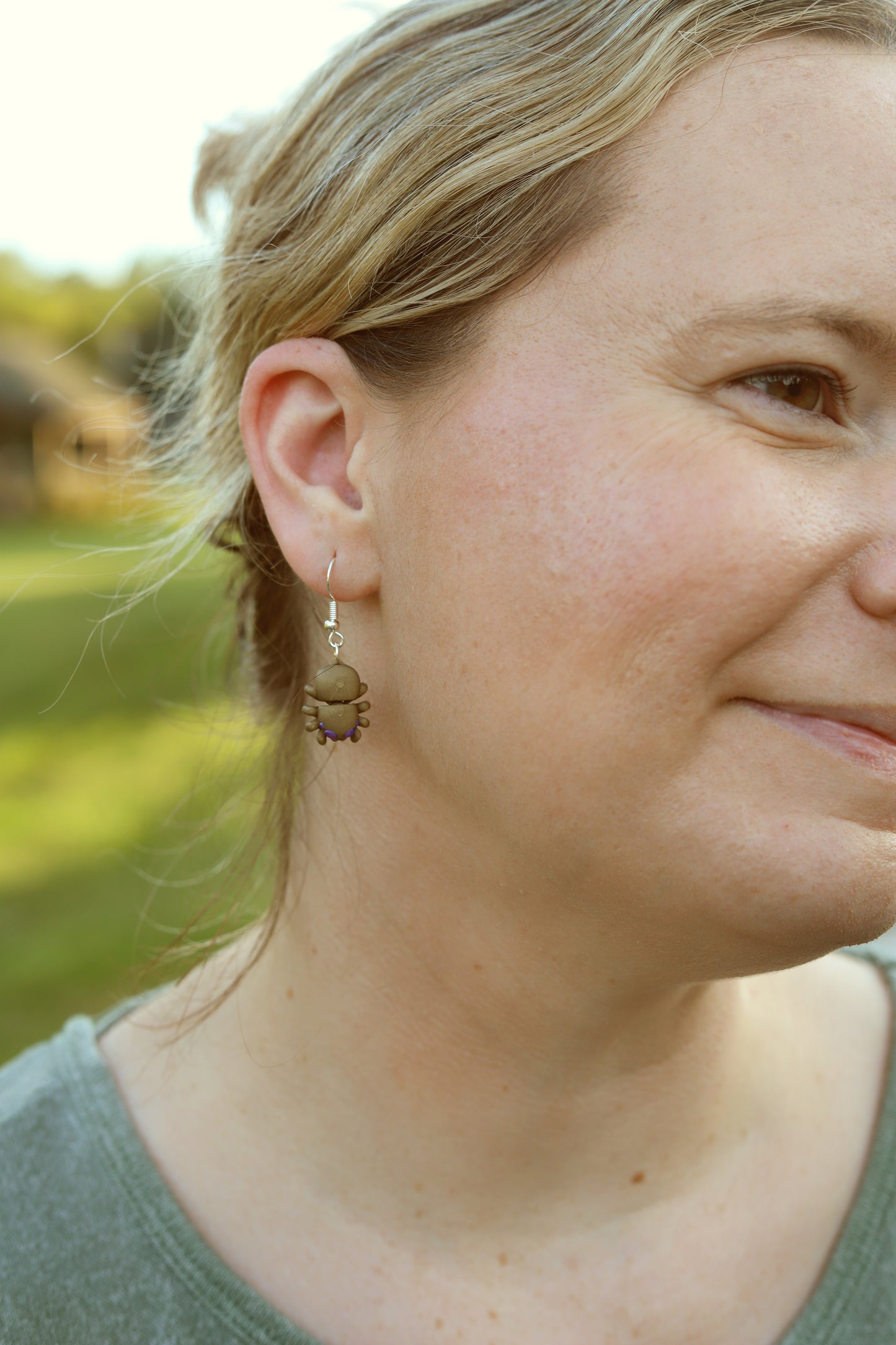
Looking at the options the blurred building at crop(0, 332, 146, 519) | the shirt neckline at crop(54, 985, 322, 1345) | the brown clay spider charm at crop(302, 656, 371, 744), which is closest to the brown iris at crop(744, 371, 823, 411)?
the brown clay spider charm at crop(302, 656, 371, 744)

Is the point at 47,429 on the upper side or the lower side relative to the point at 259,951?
lower

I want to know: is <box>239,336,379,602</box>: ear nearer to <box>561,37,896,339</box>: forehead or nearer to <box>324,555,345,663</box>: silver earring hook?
<box>324,555,345,663</box>: silver earring hook

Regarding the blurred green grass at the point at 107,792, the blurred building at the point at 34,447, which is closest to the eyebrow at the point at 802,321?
the blurred green grass at the point at 107,792

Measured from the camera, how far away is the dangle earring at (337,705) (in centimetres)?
175

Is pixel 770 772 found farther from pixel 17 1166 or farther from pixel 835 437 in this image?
pixel 17 1166

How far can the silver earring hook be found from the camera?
177cm

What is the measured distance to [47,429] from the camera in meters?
34.4

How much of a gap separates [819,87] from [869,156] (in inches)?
5.3

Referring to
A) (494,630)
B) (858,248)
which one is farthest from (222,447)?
(858,248)

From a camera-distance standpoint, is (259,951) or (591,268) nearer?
(591,268)

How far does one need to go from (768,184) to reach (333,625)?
86 centimetres

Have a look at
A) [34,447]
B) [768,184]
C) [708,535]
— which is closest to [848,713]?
[708,535]

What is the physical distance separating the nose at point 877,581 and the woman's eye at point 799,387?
8.0 inches

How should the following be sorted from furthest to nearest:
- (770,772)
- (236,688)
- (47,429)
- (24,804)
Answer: (47,429) → (24,804) → (236,688) → (770,772)
